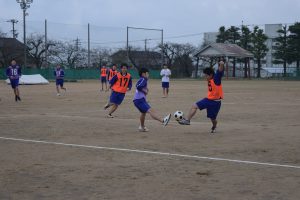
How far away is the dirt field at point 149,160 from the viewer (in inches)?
241

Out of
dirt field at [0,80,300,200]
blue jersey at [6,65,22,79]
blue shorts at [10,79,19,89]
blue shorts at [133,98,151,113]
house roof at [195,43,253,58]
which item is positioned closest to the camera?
dirt field at [0,80,300,200]

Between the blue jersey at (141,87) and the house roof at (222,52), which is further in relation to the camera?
the house roof at (222,52)

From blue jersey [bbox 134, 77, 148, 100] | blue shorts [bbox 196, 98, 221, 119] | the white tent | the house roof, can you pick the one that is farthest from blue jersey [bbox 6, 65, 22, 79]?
the house roof

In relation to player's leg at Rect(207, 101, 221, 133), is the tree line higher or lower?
higher

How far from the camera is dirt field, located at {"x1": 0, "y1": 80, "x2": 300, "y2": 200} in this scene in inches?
241

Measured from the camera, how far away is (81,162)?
25.8 feet

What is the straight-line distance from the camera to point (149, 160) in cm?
803

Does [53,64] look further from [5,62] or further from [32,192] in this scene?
[32,192]

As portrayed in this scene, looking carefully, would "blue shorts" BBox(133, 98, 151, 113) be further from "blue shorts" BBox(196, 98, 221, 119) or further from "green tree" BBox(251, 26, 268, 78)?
"green tree" BBox(251, 26, 268, 78)

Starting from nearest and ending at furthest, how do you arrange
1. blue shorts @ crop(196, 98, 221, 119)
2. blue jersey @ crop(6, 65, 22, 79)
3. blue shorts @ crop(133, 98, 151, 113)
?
blue shorts @ crop(196, 98, 221, 119) < blue shorts @ crop(133, 98, 151, 113) < blue jersey @ crop(6, 65, 22, 79)

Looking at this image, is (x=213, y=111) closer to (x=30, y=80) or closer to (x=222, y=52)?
(x=30, y=80)

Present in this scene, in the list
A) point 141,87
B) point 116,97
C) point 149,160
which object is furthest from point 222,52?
point 149,160

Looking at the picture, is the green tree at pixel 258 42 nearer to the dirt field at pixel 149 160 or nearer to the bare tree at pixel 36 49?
the bare tree at pixel 36 49

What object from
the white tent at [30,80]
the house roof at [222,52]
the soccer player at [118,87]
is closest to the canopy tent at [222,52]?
the house roof at [222,52]
